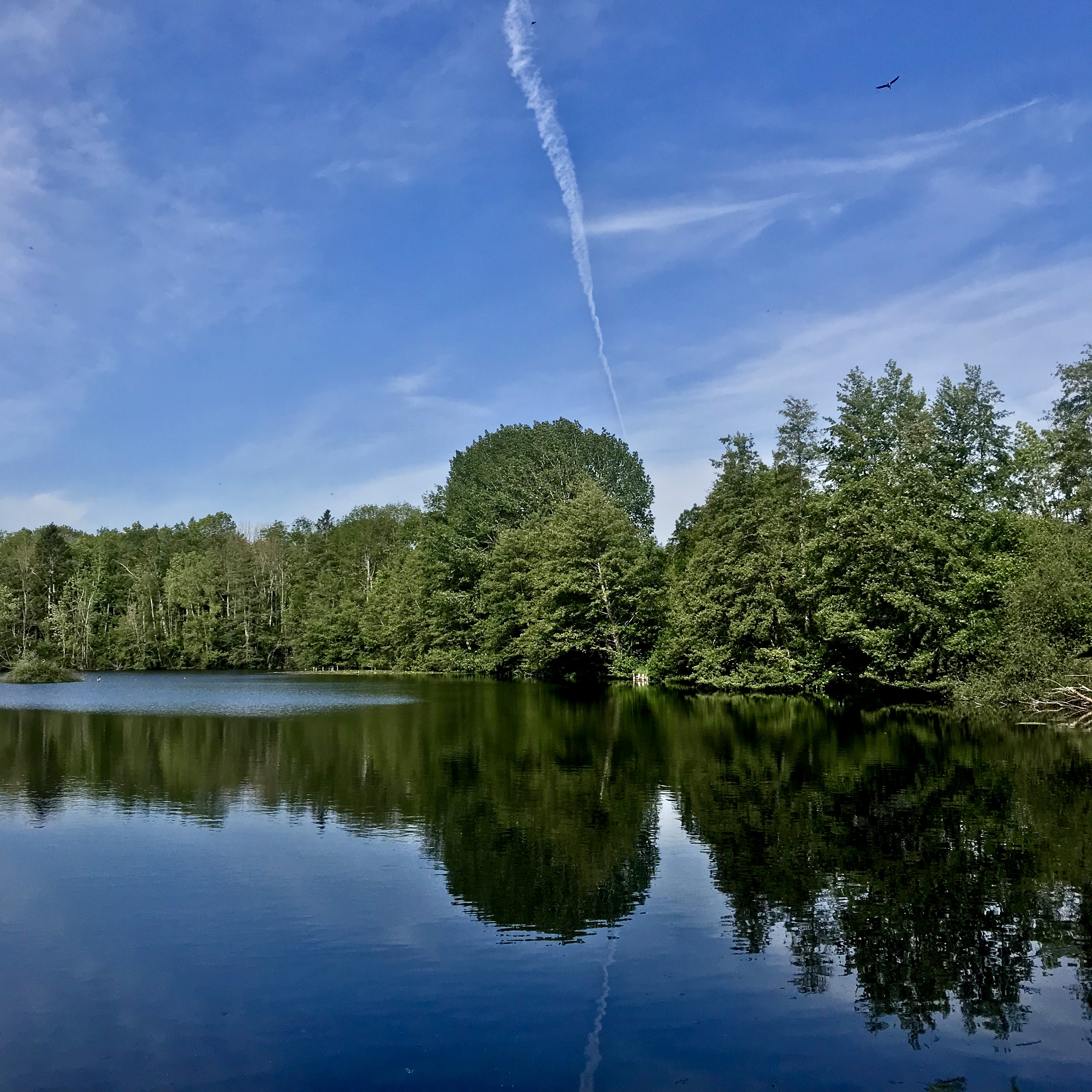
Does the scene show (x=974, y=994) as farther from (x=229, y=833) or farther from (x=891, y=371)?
(x=891, y=371)

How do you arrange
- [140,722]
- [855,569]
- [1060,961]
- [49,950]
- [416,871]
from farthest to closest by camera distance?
[855,569] → [140,722] → [416,871] → [49,950] → [1060,961]

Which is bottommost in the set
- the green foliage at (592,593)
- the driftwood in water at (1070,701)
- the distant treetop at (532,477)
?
the driftwood in water at (1070,701)

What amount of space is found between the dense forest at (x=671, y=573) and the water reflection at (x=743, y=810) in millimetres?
5944

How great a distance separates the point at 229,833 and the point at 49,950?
630cm

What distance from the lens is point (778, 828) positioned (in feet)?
55.8

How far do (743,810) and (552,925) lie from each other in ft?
26.3

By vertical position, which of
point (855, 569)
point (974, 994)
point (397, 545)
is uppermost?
point (397, 545)

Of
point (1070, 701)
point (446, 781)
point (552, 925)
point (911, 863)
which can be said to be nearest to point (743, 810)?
point (911, 863)

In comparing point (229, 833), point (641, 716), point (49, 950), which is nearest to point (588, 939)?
point (49, 950)

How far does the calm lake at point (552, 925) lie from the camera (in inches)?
330

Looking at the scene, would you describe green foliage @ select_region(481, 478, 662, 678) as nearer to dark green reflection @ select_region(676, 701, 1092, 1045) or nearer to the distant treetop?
the distant treetop

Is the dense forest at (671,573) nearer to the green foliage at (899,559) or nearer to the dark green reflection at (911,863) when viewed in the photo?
the green foliage at (899,559)

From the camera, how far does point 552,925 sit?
11844 millimetres

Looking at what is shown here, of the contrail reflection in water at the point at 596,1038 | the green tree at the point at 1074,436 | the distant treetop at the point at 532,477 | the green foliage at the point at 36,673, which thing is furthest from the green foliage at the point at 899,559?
→ the green foliage at the point at 36,673
